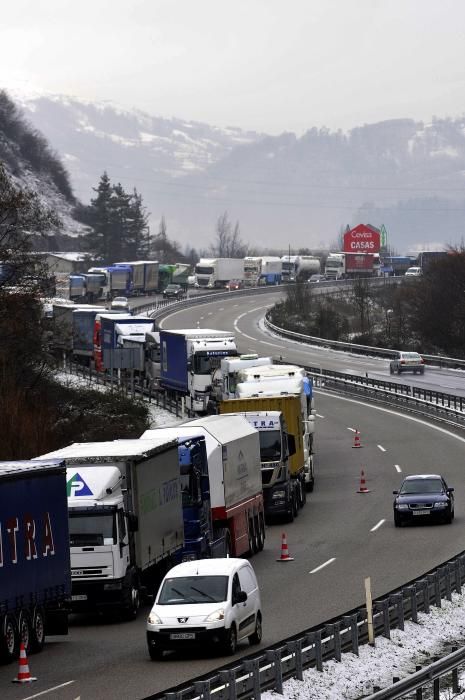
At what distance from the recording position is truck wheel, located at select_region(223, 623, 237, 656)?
22422mm

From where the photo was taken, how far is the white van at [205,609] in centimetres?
2239

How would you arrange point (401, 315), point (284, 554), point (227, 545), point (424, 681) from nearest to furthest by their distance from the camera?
point (424, 681), point (227, 545), point (284, 554), point (401, 315)

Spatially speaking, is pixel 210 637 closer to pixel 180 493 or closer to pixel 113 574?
pixel 113 574

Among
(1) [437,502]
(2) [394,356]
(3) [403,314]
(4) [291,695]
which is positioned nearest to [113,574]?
(4) [291,695]

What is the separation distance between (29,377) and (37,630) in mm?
45188

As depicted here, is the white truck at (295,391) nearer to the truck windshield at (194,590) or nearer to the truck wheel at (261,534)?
the truck wheel at (261,534)

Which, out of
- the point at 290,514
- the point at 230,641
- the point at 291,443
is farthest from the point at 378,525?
the point at 230,641

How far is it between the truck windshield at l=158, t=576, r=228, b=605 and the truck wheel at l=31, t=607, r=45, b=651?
243 cm

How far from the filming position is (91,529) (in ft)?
89.9

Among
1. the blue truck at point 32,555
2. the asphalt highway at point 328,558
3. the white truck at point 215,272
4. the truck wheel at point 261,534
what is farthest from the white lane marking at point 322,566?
the white truck at point 215,272

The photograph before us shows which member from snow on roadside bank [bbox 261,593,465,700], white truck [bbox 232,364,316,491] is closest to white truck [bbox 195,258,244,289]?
white truck [bbox 232,364,316,491]

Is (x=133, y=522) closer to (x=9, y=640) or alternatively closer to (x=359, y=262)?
(x=9, y=640)

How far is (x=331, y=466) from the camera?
5628 cm

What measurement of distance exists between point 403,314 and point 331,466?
84.9 metres
